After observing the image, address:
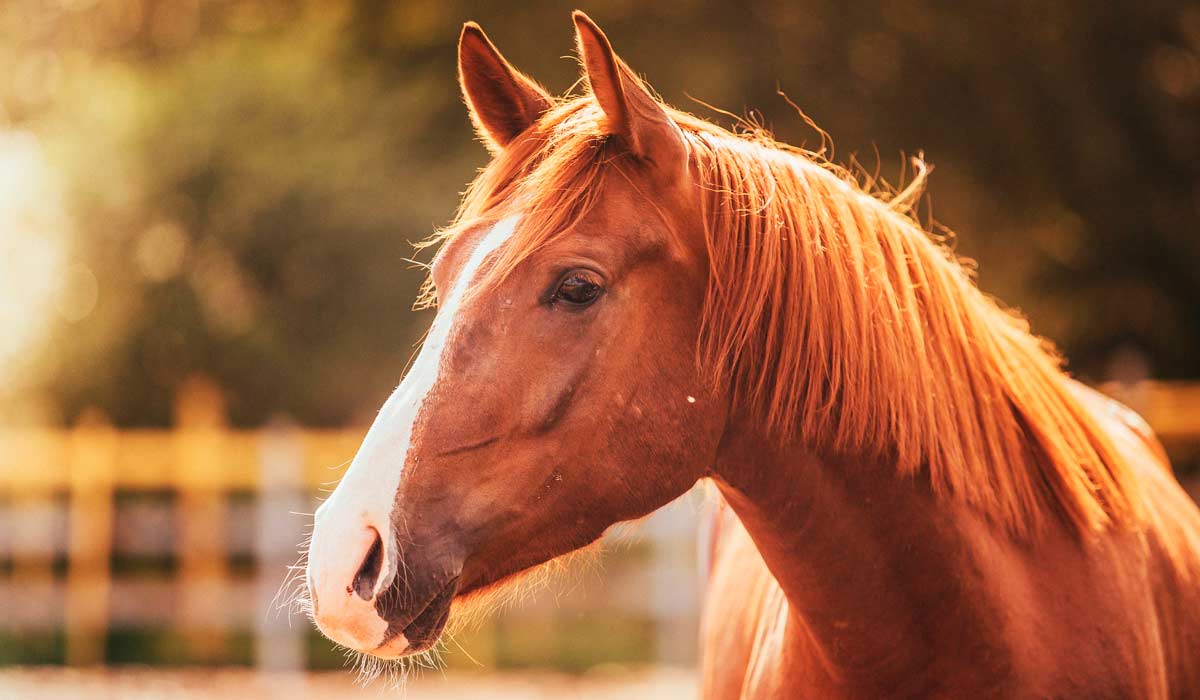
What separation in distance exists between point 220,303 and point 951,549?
10.5m

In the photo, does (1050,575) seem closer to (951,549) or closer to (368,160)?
(951,549)

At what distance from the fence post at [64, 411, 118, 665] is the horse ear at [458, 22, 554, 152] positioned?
966 centimetres

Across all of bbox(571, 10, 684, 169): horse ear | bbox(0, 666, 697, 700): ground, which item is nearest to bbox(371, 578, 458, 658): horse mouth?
bbox(571, 10, 684, 169): horse ear

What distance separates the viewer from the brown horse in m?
2.08

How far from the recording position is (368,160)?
470 inches

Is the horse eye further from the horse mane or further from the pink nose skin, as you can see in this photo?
the pink nose skin

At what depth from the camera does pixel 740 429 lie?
226cm

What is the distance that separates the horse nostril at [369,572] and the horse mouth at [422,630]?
0.10m

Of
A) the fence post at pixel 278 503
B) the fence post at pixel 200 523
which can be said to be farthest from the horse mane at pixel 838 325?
the fence post at pixel 200 523

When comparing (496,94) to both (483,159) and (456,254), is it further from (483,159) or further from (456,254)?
(483,159)

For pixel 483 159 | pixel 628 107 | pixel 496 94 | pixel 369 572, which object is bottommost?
pixel 369 572

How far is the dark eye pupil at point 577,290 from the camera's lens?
2.15m

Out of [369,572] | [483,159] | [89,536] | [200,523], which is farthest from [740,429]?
[89,536]

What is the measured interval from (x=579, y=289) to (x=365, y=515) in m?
0.57
